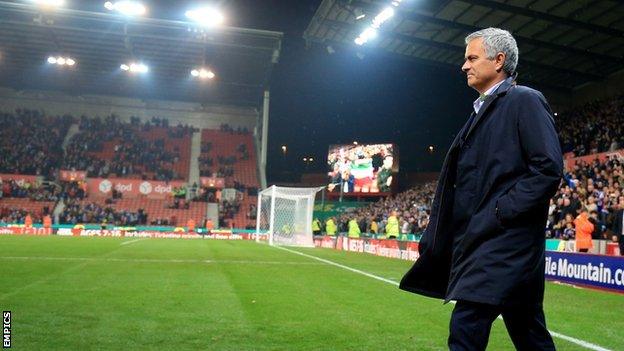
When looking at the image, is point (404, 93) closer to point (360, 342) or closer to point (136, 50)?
point (136, 50)

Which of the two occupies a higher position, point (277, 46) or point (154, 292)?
point (277, 46)

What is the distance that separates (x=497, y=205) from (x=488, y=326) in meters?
0.52

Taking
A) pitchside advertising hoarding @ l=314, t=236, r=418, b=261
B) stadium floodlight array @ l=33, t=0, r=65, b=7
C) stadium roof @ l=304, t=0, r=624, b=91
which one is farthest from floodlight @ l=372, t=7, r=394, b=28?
stadium floodlight array @ l=33, t=0, r=65, b=7

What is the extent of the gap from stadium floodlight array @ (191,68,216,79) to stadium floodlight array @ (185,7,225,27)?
9676 mm

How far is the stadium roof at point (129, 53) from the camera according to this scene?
34031mm

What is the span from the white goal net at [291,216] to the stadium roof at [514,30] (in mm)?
9060

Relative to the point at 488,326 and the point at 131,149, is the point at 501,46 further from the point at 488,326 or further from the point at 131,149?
the point at 131,149

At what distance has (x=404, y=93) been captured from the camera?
4347 cm

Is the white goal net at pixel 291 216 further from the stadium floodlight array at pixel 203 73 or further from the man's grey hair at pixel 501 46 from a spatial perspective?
the man's grey hair at pixel 501 46

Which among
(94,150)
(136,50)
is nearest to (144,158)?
(94,150)

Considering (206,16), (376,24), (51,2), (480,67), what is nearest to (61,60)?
(51,2)

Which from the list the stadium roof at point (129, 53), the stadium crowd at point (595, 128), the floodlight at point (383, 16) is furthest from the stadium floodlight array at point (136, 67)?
the stadium crowd at point (595, 128)

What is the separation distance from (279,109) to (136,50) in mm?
14069

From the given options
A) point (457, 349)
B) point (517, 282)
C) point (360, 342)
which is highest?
point (517, 282)
